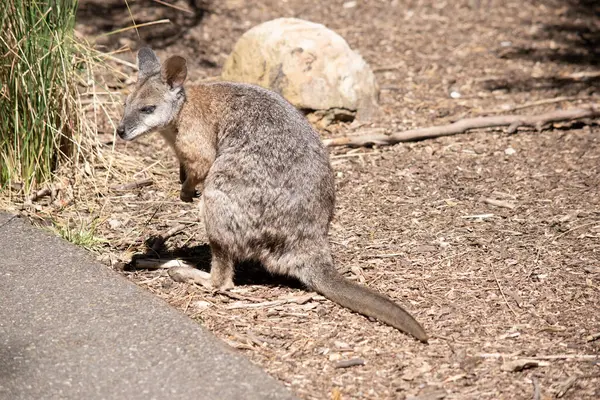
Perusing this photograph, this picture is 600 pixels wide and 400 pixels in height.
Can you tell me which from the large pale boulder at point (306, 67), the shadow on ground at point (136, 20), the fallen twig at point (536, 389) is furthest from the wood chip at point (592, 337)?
the shadow on ground at point (136, 20)

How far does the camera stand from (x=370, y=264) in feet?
17.4

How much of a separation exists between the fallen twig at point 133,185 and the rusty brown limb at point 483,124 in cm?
162

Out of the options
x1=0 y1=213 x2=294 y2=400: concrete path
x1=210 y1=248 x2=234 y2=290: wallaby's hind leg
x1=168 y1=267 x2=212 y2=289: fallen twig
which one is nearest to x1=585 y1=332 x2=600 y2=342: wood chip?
x1=0 y1=213 x2=294 y2=400: concrete path

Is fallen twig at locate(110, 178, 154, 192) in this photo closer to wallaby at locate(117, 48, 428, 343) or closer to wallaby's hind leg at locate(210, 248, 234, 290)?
wallaby at locate(117, 48, 428, 343)

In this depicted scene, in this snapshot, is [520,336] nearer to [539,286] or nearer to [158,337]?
[539,286]

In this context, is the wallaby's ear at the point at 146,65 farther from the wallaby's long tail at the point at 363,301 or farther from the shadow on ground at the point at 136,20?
the shadow on ground at the point at 136,20

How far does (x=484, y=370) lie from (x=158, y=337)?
1.68m

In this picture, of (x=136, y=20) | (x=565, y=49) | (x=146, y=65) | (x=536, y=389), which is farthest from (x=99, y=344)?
(x=565, y=49)

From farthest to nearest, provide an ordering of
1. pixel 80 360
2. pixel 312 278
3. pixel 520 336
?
pixel 312 278
pixel 520 336
pixel 80 360

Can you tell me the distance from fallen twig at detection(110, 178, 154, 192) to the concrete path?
4.17ft

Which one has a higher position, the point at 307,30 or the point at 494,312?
the point at 307,30

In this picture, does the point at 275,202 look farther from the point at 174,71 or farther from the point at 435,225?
the point at 435,225

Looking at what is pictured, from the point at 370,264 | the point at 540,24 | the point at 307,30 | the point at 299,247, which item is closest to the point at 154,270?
the point at 299,247

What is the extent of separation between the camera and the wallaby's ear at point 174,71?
530 centimetres
